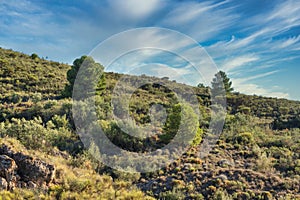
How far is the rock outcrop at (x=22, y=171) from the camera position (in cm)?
730

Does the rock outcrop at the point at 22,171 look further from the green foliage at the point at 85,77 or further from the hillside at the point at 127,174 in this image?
the green foliage at the point at 85,77

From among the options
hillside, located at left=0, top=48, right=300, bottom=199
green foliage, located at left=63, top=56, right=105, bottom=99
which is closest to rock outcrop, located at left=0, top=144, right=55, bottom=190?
hillside, located at left=0, top=48, right=300, bottom=199

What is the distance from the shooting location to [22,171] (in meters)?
7.77

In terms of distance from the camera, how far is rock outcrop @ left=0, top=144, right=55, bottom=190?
7.30 metres

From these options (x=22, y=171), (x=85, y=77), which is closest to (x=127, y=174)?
(x=22, y=171)

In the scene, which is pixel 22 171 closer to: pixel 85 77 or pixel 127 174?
pixel 127 174

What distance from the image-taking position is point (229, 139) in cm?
1708

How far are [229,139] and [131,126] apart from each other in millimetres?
6732

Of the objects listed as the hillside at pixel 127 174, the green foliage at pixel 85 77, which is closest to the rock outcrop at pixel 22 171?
the hillside at pixel 127 174

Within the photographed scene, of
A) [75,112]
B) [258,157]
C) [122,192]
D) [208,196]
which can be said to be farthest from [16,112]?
[258,157]

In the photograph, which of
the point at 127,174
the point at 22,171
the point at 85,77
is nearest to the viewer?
the point at 22,171

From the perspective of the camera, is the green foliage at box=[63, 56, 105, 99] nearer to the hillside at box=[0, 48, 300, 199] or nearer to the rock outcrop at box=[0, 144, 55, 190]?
the hillside at box=[0, 48, 300, 199]

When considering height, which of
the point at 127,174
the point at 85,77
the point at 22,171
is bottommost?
the point at 127,174

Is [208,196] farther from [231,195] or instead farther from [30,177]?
[30,177]
